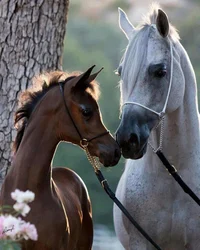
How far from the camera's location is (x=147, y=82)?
511 centimetres

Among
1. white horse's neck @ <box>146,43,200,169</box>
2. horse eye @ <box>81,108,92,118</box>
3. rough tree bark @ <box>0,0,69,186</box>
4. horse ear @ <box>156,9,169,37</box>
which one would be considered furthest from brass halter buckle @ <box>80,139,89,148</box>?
rough tree bark @ <box>0,0,69,186</box>

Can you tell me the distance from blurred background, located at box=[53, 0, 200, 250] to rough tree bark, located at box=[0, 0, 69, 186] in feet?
21.4

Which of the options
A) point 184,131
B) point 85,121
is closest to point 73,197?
point 85,121

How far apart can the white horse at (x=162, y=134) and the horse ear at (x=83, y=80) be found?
0.23 meters

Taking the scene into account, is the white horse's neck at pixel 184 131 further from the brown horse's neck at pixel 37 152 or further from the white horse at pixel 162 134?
the brown horse's neck at pixel 37 152

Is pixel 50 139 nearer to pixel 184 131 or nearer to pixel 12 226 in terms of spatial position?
pixel 184 131

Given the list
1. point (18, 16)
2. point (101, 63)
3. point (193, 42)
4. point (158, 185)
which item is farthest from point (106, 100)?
point (158, 185)

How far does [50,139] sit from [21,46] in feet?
5.30

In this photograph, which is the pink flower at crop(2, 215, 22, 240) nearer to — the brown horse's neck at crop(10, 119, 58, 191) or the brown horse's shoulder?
the brown horse's neck at crop(10, 119, 58, 191)

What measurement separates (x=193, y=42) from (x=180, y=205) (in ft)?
55.8

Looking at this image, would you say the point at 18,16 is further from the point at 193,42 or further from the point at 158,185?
the point at 193,42

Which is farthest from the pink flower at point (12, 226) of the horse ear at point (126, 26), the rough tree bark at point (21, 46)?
the rough tree bark at point (21, 46)

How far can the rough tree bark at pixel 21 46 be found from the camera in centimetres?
660

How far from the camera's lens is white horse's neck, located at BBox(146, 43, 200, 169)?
5.36 metres
